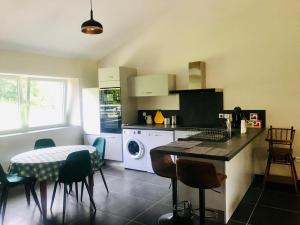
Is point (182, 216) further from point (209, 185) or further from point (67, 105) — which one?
point (67, 105)

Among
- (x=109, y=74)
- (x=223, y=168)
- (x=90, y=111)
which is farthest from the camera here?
(x=90, y=111)

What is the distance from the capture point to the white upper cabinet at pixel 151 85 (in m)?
4.56

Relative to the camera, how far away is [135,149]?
4.70 meters

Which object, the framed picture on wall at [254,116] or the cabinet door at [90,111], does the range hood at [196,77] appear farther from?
the cabinet door at [90,111]

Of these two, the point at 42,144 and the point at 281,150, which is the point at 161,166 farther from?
the point at 42,144

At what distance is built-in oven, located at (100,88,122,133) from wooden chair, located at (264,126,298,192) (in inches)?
103

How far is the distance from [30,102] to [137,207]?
116 inches

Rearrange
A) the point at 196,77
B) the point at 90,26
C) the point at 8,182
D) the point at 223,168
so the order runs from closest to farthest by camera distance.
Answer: the point at 223,168, the point at 90,26, the point at 8,182, the point at 196,77

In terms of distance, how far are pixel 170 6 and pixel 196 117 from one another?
203 cm

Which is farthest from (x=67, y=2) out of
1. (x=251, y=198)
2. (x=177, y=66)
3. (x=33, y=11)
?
(x=251, y=198)

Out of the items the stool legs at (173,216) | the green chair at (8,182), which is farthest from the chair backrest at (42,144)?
the stool legs at (173,216)

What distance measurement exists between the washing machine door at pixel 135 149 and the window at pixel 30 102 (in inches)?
66.6

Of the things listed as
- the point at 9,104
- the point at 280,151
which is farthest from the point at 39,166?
the point at 280,151

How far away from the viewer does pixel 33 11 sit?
11.1ft
